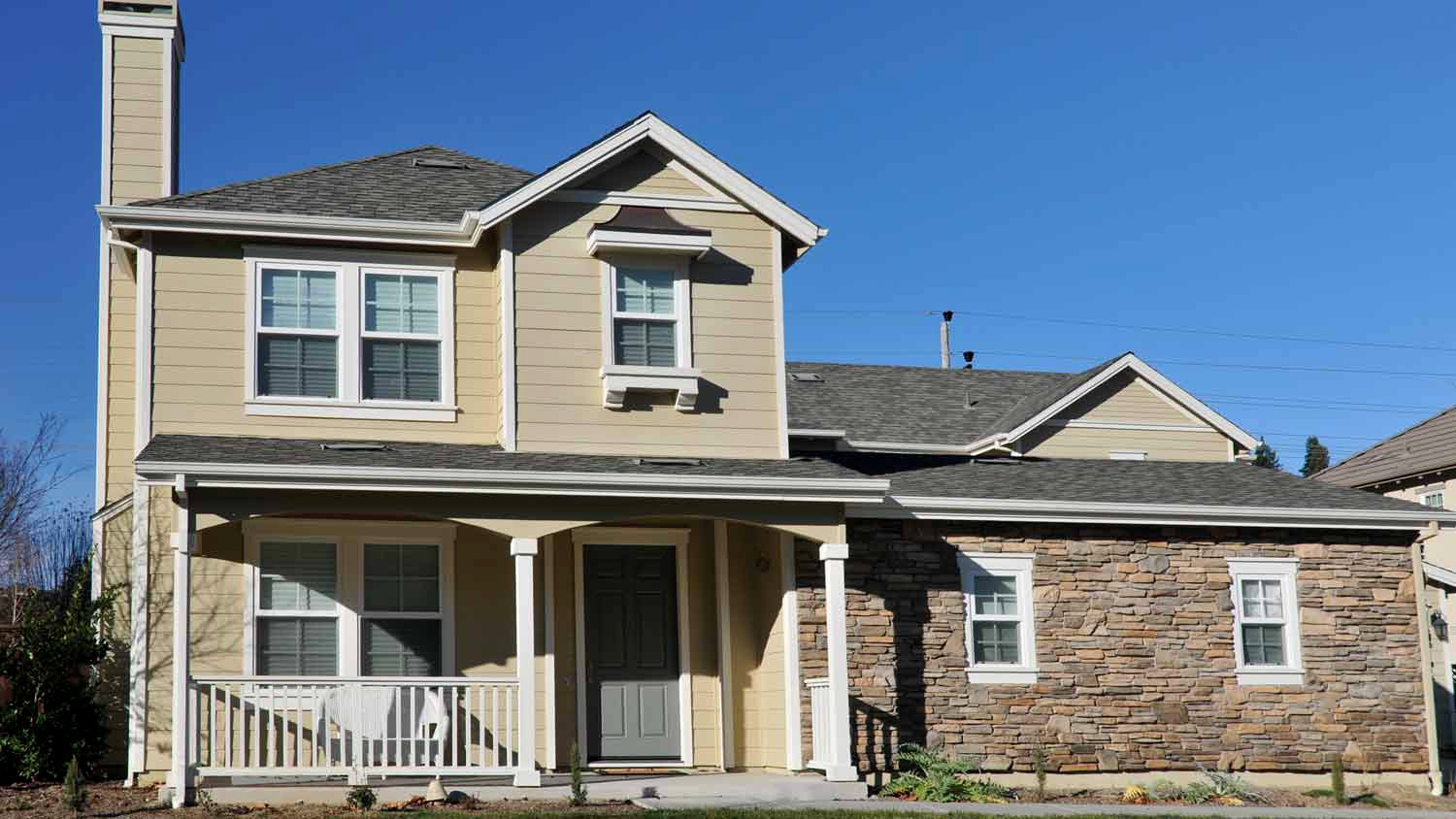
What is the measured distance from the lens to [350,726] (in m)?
13.7

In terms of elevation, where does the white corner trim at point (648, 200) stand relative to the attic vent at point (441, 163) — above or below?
below

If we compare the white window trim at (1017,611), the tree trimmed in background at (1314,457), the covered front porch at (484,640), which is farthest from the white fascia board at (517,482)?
the tree trimmed in background at (1314,457)

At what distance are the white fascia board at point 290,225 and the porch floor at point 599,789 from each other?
202 inches

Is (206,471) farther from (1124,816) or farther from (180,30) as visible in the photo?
(1124,816)

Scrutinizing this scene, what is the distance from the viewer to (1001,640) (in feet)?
53.7

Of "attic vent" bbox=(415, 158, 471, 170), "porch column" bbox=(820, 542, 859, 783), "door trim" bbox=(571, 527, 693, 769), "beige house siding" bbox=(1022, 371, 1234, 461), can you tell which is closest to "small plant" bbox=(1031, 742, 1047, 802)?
"porch column" bbox=(820, 542, 859, 783)

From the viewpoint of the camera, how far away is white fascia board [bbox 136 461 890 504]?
43.5ft

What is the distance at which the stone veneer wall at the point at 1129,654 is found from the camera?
15805 millimetres

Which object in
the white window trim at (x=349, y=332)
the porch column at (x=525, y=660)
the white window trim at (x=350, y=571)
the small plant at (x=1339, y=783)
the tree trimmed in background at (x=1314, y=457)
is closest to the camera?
the porch column at (x=525, y=660)

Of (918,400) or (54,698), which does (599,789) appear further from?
(918,400)

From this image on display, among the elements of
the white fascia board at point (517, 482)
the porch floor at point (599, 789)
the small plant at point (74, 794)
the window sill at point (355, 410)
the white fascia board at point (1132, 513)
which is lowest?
the porch floor at point (599, 789)

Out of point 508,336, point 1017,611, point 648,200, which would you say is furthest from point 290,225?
point 1017,611

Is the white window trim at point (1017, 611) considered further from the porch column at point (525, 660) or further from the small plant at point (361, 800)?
the small plant at point (361, 800)

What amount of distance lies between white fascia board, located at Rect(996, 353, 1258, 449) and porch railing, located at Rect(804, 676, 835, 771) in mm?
7921
